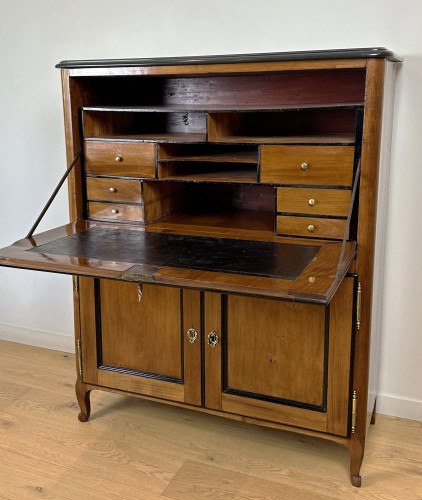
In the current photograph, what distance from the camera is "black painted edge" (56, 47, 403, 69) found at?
1325 mm

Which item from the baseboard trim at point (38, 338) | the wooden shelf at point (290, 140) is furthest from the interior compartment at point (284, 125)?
the baseboard trim at point (38, 338)

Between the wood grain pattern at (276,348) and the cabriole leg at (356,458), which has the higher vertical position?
the wood grain pattern at (276,348)

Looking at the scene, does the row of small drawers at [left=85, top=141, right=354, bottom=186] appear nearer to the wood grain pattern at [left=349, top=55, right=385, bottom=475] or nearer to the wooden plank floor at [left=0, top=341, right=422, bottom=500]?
the wood grain pattern at [left=349, top=55, right=385, bottom=475]

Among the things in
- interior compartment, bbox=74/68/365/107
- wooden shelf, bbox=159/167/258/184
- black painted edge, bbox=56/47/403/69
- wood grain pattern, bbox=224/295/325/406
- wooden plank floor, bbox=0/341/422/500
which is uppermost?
black painted edge, bbox=56/47/403/69

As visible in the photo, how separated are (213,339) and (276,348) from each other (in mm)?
162

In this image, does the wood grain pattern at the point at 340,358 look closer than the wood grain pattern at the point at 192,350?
Yes

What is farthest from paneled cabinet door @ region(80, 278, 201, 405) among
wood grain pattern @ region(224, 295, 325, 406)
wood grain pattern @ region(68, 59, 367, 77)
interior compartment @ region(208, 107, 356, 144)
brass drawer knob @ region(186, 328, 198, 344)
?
wood grain pattern @ region(68, 59, 367, 77)

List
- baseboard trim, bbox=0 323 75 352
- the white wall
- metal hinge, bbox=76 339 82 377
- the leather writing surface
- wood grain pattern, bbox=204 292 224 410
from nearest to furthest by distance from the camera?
the leather writing surface
wood grain pattern, bbox=204 292 224 410
the white wall
metal hinge, bbox=76 339 82 377
baseboard trim, bbox=0 323 75 352

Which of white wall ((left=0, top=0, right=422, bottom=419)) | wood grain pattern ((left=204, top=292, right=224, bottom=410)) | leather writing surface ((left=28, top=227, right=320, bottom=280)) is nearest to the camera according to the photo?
leather writing surface ((left=28, top=227, right=320, bottom=280))

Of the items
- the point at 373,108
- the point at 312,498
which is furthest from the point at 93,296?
the point at 373,108

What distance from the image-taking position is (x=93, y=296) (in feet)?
5.53

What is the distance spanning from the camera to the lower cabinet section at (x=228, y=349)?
1486 mm

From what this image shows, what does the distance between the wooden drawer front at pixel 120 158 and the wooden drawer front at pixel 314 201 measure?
0.36m

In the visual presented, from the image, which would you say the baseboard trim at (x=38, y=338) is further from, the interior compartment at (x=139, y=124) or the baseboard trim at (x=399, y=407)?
the baseboard trim at (x=399, y=407)
